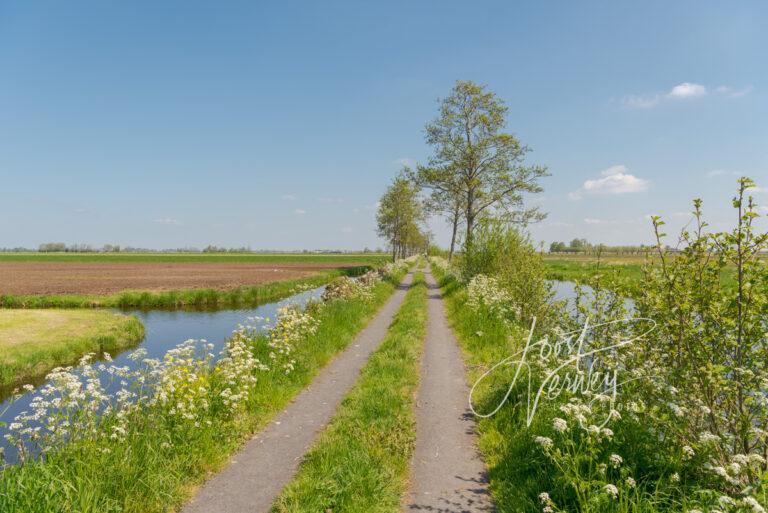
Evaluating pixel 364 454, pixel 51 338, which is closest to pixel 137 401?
pixel 364 454

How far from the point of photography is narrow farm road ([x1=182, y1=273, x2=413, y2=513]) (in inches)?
220

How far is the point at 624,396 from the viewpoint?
5945 mm

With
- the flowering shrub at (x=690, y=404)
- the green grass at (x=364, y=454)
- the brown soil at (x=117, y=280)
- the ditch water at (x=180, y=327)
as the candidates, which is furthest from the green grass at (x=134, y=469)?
the brown soil at (x=117, y=280)

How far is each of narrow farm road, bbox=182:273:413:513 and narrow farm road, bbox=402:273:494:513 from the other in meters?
2.02

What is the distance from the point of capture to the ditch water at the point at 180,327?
52.5 feet

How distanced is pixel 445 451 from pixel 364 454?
61.8 inches

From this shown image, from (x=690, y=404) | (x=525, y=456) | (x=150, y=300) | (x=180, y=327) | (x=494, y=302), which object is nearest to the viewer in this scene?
(x=690, y=404)

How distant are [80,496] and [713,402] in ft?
25.5

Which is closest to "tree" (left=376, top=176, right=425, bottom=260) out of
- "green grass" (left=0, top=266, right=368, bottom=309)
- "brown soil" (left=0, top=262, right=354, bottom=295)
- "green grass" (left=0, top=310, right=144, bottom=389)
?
"brown soil" (left=0, top=262, right=354, bottom=295)

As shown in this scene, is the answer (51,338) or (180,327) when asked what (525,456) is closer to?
(51,338)

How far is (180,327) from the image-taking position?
23.8m

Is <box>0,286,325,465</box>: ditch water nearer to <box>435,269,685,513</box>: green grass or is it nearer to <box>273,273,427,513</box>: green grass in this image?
<box>273,273,427,513</box>: green grass

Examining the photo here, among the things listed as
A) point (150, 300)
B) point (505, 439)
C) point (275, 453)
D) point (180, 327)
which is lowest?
point (180, 327)

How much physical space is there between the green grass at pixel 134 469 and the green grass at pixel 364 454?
156cm
